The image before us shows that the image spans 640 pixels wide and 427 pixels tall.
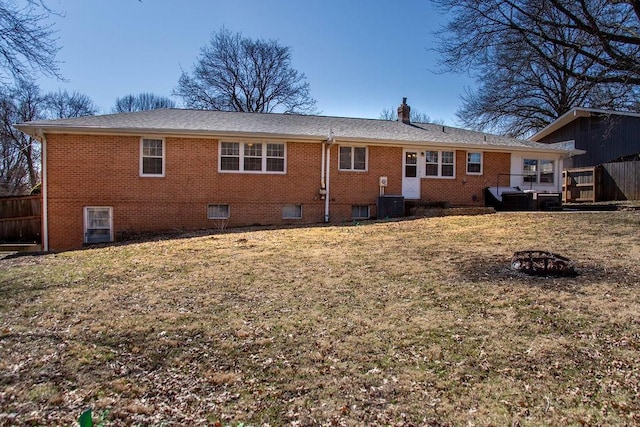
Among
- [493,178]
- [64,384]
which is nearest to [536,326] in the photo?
[64,384]

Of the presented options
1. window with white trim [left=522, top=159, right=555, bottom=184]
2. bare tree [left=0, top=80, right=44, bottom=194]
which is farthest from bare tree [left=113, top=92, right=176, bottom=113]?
window with white trim [left=522, top=159, right=555, bottom=184]

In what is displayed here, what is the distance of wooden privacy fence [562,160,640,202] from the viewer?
693 inches

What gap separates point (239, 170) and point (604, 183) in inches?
653

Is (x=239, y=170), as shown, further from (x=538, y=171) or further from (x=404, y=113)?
(x=538, y=171)

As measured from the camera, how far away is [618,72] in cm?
1145

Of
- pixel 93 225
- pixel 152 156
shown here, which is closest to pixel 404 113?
pixel 152 156

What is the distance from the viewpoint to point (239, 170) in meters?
13.9

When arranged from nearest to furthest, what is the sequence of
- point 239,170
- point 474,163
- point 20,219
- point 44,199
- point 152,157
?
1. point 44,199
2. point 152,157
3. point 20,219
4. point 239,170
5. point 474,163

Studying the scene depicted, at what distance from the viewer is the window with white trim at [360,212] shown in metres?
14.9

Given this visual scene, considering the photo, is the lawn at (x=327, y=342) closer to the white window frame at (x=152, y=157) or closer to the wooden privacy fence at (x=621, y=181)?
the white window frame at (x=152, y=157)

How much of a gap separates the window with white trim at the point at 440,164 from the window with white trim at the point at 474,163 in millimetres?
649

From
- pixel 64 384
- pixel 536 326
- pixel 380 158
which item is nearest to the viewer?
pixel 64 384

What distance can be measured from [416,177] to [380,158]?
5.20 feet

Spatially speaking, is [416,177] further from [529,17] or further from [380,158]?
[529,17]
